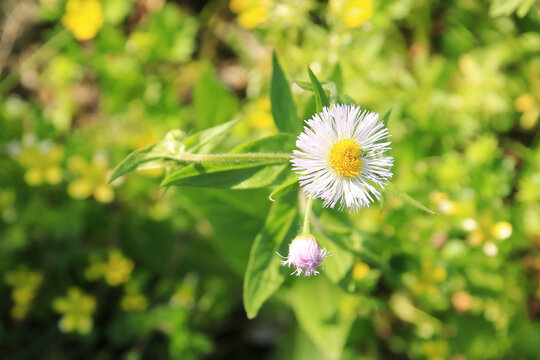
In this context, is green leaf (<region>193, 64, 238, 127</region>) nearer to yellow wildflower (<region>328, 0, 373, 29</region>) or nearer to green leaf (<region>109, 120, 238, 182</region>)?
yellow wildflower (<region>328, 0, 373, 29</region>)

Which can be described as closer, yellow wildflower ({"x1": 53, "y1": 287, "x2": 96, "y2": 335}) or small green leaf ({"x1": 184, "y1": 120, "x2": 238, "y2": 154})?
small green leaf ({"x1": 184, "y1": 120, "x2": 238, "y2": 154})

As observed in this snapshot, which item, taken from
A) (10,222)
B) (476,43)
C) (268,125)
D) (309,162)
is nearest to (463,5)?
(476,43)

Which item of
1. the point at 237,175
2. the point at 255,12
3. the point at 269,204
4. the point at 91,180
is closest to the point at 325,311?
the point at 269,204

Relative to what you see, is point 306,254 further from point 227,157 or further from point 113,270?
point 113,270

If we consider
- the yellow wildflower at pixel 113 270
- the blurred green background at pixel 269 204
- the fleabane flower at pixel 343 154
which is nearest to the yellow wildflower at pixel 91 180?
the blurred green background at pixel 269 204

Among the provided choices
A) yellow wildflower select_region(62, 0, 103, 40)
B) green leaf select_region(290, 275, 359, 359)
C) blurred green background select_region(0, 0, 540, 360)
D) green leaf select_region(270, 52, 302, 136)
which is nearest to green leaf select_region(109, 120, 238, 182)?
green leaf select_region(270, 52, 302, 136)

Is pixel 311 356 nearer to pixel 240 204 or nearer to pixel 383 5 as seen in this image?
pixel 240 204
